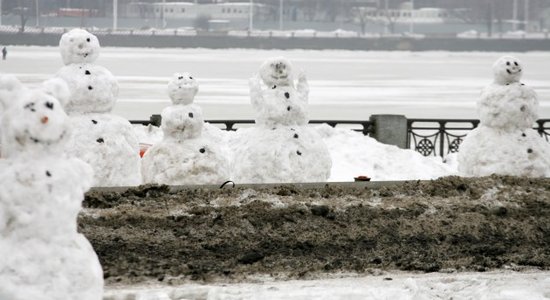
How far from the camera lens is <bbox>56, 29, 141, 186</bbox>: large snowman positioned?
923 centimetres

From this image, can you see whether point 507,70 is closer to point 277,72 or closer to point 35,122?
point 277,72

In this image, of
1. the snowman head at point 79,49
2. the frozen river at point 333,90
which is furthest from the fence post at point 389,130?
the frozen river at point 333,90

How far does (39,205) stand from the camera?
4.74 metres

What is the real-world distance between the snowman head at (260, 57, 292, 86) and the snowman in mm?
722

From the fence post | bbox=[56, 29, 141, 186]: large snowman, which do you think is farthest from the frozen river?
bbox=[56, 29, 141, 186]: large snowman

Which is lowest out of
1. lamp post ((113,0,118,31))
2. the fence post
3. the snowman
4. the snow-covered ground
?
the snow-covered ground

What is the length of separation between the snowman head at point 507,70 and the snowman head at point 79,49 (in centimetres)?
361

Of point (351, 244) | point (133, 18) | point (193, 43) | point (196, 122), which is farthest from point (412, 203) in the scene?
point (133, 18)

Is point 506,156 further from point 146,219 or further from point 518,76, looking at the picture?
point 146,219

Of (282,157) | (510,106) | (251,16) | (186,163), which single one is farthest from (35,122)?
(251,16)

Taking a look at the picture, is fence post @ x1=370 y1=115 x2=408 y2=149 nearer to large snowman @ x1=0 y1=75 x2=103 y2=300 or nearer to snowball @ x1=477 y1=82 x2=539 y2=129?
snowball @ x1=477 y1=82 x2=539 y2=129

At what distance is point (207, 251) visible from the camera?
21.7ft

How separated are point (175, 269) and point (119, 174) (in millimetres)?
3195

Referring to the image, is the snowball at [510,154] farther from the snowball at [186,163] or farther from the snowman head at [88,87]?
the snowman head at [88,87]
